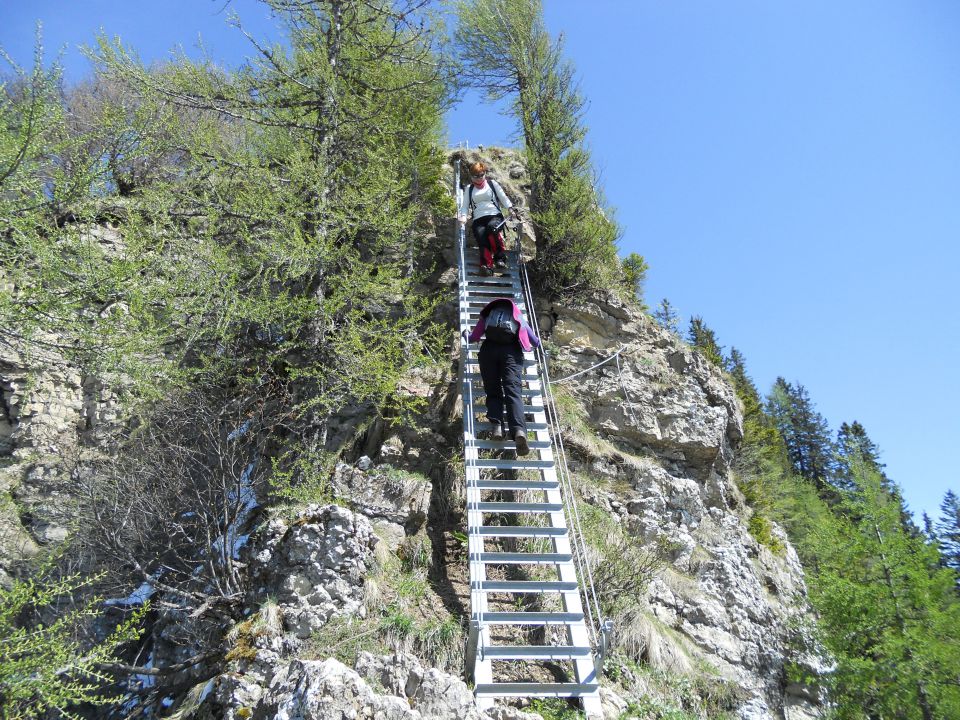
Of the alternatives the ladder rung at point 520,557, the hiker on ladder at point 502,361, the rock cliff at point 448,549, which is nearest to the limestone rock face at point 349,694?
the rock cliff at point 448,549

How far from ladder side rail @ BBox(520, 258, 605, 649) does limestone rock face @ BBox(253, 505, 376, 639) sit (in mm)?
2267

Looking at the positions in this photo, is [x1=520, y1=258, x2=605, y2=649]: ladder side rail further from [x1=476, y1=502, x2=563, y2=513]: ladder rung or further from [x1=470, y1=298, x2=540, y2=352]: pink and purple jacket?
[x1=470, y1=298, x2=540, y2=352]: pink and purple jacket

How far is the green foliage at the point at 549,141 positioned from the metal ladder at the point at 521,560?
3.39 metres

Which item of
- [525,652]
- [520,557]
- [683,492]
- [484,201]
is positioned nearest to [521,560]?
[520,557]

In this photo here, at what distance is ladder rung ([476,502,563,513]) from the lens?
6.27 meters

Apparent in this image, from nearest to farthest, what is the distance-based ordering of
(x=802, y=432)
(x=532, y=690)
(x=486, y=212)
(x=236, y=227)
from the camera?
(x=532, y=690) < (x=236, y=227) < (x=486, y=212) < (x=802, y=432)

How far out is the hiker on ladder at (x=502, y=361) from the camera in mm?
7004

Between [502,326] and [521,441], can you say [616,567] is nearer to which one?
[521,441]

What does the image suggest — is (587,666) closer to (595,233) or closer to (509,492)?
A: (509,492)

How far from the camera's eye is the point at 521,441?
6.71 metres

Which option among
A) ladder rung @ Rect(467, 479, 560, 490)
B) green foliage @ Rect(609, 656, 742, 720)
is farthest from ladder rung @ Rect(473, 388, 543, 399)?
green foliage @ Rect(609, 656, 742, 720)

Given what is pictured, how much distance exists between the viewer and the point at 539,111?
1298cm

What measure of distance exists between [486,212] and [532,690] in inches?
283

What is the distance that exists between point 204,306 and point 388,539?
3489 millimetres
